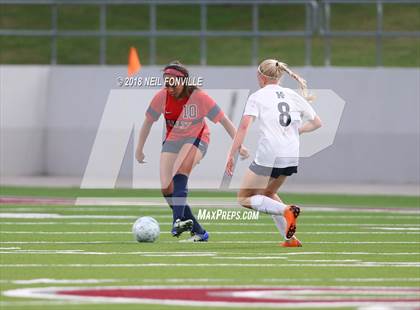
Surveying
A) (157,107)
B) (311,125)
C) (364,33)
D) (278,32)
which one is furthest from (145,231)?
(278,32)

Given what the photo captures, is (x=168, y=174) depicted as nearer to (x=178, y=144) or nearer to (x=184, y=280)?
(x=178, y=144)

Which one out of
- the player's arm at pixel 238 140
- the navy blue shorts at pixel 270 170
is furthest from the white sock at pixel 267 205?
the player's arm at pixel 238 140

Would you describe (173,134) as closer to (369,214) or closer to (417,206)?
(369,214)

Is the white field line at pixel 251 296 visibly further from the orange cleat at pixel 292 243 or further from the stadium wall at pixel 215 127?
the stadium wall at pixel 215 127

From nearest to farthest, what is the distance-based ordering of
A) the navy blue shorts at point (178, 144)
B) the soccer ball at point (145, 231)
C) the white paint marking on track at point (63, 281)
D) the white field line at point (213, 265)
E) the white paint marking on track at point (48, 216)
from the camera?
the white paint marking on track at point (63, 281) < the white field line at point (213, 265) < the soccer ball at point (145, 231) < the navy blue shorts at point (178, 144) < the white paint marking on track at point (48, 216)

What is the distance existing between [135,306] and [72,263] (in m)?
3.38

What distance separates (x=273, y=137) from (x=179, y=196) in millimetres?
1525

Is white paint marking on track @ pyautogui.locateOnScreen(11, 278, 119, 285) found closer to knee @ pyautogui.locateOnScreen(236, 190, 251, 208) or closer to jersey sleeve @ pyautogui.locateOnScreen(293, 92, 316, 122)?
knee @ pyautogui.locateOnScreen(236, 190, 251, 208)

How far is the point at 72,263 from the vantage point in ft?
43.1

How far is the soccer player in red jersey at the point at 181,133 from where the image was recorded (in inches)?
640

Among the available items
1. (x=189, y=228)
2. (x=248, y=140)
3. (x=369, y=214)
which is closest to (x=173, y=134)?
(x=189, y=228)

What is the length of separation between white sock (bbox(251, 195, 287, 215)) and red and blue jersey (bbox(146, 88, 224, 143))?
1498mm

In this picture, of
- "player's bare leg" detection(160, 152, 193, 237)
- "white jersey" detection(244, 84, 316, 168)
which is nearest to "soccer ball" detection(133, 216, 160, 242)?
Answer: "player's bare leg" detection(160, 152, 193, 237)

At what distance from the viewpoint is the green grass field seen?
448 inches
